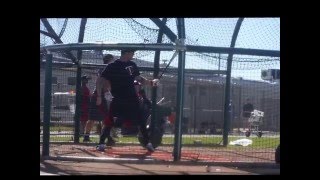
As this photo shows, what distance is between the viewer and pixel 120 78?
7.20 m

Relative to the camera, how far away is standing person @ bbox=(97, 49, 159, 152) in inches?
283

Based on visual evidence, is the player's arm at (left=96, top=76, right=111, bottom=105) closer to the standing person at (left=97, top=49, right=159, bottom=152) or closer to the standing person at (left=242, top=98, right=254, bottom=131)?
the standing person at (left=97, top=49, right=159, bottom=152)

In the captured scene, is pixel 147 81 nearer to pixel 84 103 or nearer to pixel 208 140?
pixel 84 103

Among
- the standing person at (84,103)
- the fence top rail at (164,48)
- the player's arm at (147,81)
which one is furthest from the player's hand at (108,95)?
→ the fence top rail at (164,48)

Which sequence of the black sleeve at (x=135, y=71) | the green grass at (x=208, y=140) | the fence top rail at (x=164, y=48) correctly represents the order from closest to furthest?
the fence top rail at (x=164, y=48), the green grass at (x=208, y=140), the black sleeve at (x=135, y=71)

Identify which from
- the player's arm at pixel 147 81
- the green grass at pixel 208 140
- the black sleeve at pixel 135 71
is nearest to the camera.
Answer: the green grass at pixel 208 140

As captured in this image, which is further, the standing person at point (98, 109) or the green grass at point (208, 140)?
the standing person at point (98, 109)

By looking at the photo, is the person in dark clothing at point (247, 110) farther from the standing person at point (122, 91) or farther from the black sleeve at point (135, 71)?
the black sleeve at point (135, 71)

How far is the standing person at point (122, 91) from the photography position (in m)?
7.18

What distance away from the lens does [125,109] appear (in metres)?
7.32

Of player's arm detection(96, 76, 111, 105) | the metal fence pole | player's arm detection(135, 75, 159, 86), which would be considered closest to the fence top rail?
the metal fence pole
